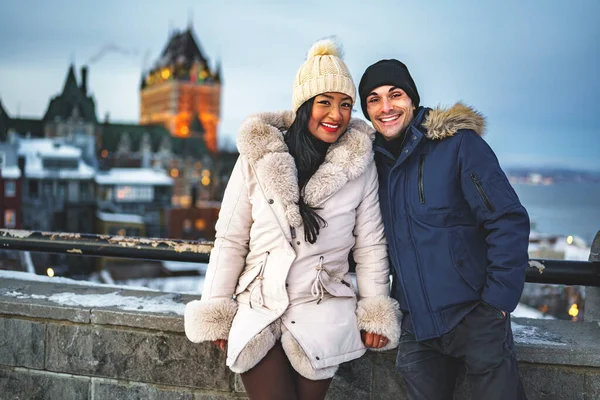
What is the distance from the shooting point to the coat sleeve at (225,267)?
2402 millimetres

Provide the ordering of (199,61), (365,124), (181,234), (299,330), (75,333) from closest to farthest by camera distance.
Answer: (299,330), (365,124), (75,333), (181,234), (199,61)

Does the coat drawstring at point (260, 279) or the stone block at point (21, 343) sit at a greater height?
the coat drawstring at point (260, 279)

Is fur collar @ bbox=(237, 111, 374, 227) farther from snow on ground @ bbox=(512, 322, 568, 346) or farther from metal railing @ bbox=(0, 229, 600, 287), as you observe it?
snow on ground @ bbox=(512, 322, 568, 346)

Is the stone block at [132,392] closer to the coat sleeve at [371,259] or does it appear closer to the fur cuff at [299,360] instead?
the fur cuff at [299,360]

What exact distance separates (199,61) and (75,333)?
102m

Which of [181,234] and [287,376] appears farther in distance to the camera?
[181,234]

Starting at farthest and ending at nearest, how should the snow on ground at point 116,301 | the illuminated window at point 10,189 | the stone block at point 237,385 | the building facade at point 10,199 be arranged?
the illuminated window at point 10,189 → the building facade at point 10,199 → the snow on ground at point 116,301 → the stone block at point 237,385

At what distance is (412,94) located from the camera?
2451 mm

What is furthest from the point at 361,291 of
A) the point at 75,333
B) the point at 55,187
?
the point at 55,187

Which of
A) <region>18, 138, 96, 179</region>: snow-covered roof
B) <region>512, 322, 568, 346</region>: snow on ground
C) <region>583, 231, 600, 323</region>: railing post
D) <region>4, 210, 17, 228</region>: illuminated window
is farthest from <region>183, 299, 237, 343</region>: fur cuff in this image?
<region>18, 138, 96, 179</region>: snow-covered roof

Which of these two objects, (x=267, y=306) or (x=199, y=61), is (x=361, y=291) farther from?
(x=199, y=61)

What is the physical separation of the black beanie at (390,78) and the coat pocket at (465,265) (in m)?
0.66

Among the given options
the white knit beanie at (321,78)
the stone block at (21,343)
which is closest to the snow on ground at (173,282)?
the stone block at (21,343)

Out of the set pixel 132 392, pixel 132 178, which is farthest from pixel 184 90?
pixel 132 392
